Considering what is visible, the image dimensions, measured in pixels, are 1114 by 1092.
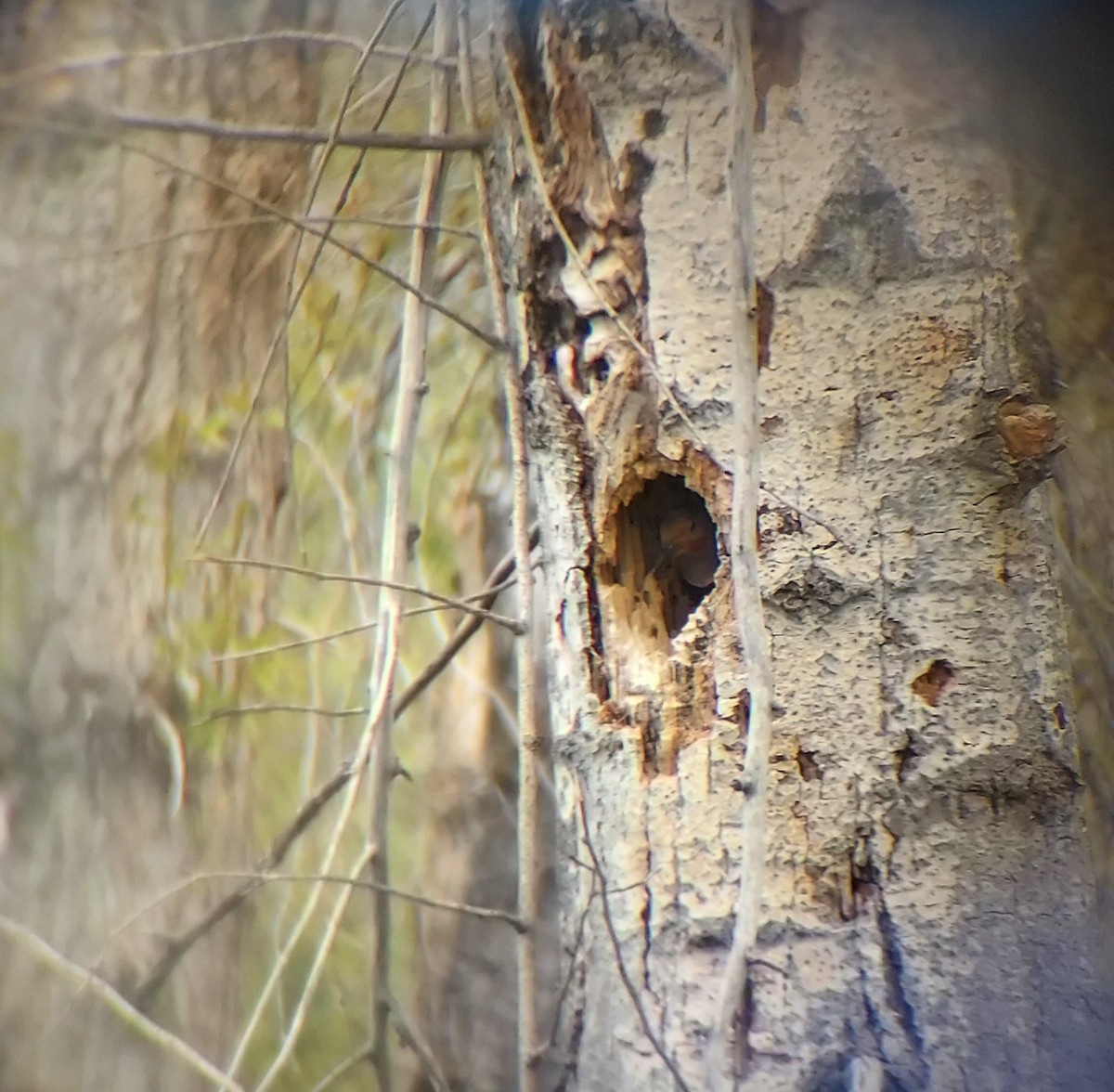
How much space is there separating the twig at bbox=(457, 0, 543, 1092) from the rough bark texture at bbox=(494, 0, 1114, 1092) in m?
0.10

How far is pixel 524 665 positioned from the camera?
0.77 m

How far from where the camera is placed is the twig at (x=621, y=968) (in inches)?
20.5

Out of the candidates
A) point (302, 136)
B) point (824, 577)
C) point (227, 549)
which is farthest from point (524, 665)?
point (227, 549)

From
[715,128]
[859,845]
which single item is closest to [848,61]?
[715,128]

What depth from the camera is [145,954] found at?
1016mm

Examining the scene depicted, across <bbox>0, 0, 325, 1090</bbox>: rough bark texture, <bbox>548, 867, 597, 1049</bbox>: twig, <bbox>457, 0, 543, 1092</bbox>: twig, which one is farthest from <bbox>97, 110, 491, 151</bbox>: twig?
<bbox>548, 867, 597, 1049</bbox>: twig

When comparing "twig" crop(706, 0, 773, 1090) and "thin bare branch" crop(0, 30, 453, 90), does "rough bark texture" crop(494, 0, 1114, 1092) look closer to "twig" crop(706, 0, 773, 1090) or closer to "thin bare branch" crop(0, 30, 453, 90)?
"twig" crop(706, 0, 773, 1090)

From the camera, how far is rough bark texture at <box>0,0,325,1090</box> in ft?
3.11

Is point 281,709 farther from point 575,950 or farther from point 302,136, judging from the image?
point 302,136

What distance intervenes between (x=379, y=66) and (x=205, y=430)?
43 cm

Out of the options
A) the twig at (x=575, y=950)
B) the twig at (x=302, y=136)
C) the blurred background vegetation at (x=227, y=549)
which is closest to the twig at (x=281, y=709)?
the blurred background vegetation at (x=227, y=549)

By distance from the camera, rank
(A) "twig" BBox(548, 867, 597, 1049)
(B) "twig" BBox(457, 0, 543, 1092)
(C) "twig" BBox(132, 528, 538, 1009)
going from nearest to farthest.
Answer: (A) "twig" BBox(548, 867, 597, 1049) → (B) "twig" BBox(457, 0, 543, 1092) → (C) "twig" BBox(132, 528, 538, 1009)

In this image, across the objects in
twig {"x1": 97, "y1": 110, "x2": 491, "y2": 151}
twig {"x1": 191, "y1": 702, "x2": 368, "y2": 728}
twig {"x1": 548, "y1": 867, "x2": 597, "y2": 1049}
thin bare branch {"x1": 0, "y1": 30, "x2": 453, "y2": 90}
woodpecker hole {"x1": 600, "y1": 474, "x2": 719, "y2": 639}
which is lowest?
twig {"x1": 548, "y1": 867, "x2": 597, "y2": 1049}

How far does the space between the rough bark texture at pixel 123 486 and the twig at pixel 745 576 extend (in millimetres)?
585
